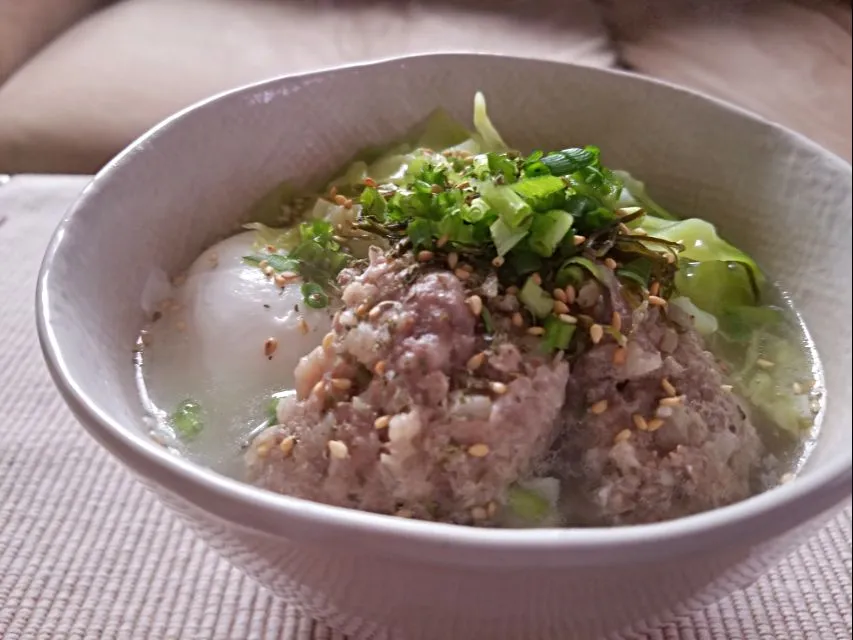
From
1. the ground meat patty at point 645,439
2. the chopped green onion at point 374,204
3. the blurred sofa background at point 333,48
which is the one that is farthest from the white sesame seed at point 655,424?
the blurred sofa background at point 333,48

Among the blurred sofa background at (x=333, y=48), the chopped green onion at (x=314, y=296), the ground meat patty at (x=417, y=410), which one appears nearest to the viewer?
the ground meat patty at (x=417, y=410)

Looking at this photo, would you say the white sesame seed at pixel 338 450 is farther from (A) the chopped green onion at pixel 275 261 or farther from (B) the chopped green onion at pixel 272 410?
(A) the chopped green onion at pixel 275 261

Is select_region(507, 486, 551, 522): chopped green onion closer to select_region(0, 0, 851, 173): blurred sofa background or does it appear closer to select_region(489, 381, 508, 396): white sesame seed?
select_region(489, 381, 508, 396): white sesame seed

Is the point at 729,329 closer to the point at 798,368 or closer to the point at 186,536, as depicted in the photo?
the point at 798,368

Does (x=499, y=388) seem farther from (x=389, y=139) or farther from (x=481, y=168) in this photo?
(x=389, y=139)

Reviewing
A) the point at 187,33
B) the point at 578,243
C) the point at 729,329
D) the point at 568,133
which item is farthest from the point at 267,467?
the point at 187,33

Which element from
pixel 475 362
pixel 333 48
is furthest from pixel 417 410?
pixel 333 48

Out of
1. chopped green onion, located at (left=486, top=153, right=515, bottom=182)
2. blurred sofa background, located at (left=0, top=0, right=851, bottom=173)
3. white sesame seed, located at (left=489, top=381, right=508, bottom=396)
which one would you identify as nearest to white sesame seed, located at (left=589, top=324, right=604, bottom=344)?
white sesame seed, located at (left=489, top=381, right=508, bottom=396)
